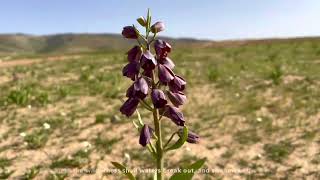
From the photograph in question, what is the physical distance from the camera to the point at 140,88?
402 centimetres

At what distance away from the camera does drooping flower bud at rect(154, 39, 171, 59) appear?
412 centimetres

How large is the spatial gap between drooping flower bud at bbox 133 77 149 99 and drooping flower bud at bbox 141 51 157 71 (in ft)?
0.43

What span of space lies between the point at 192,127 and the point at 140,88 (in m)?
6.00

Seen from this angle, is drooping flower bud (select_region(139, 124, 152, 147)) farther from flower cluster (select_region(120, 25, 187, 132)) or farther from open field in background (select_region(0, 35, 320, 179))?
open field in background (select_region(0, 35, 320, 179))

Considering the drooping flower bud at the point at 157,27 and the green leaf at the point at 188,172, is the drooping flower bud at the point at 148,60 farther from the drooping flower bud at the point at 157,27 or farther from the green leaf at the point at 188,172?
the green leaf at the point at 188,172

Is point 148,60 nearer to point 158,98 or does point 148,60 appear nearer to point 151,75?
point 151,75

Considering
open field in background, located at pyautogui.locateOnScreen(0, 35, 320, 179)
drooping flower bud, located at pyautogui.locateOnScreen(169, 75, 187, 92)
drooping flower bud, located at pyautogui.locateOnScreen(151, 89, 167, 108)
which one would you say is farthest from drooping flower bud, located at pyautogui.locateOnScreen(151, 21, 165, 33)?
open field in background, located at pyautogui.locateOnScreen(0, 35, 320, 179)

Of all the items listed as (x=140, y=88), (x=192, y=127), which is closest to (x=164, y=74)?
(x=140, y=88)

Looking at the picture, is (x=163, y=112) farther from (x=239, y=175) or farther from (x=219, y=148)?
(x=219, y=148)

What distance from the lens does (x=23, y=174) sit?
24.4 ft

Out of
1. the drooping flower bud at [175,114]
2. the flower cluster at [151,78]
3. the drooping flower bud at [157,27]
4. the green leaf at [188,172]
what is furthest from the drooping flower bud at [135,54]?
the green leaf at [188,172]

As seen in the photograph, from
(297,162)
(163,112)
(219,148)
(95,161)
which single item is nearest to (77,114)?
(95,161)

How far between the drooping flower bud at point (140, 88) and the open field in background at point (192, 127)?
2.54ft

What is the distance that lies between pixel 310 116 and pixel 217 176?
388 centimetres
